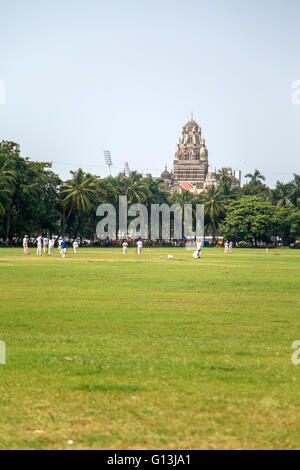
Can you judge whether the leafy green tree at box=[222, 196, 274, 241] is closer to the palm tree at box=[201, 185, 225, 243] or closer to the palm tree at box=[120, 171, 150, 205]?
the palm tree at box=[201, 185, 225, 243]

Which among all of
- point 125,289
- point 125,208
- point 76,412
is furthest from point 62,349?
point 125,208

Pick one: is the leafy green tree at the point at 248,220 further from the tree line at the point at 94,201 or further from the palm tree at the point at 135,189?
the palm tree at the point at 135,189

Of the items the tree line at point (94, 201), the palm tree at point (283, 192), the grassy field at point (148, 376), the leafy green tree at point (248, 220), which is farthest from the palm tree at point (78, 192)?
the grassy field at point (148, 376)

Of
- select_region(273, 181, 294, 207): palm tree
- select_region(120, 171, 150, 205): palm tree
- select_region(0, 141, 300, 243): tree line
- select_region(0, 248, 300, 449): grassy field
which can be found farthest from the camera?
select_region(273, 181, 294, 207): palm tree

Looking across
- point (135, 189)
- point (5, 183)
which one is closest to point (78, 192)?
point (135, 189)

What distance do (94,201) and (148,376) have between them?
91.3m

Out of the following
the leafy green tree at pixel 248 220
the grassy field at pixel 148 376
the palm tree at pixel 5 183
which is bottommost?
the grassy field at pixel 148 376

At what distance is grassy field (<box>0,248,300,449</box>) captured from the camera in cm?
575

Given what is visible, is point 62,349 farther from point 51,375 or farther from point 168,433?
point 168,433

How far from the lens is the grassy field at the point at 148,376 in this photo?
18.9 ft

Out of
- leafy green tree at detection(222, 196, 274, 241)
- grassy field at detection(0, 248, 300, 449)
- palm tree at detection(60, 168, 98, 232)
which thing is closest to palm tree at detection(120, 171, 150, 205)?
palm tree at detection(60, 168, 98, 232)

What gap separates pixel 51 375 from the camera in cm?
795
